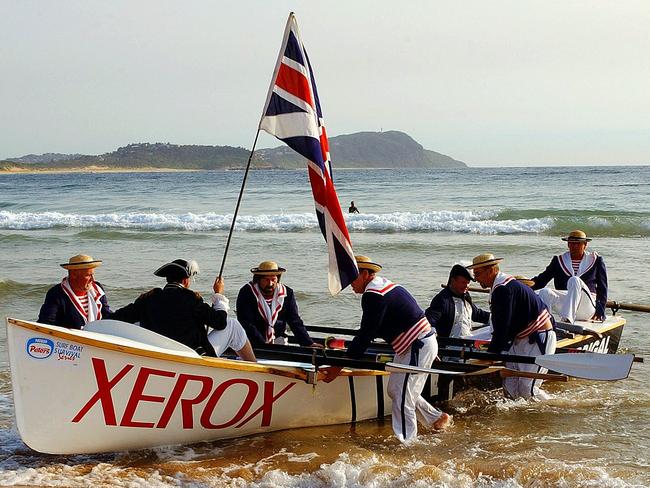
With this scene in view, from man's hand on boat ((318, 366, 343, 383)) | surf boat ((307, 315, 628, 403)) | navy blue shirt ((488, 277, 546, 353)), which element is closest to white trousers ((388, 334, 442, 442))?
surf boat ((307, 315, 628, 403))

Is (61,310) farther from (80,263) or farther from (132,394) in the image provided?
(132,394)

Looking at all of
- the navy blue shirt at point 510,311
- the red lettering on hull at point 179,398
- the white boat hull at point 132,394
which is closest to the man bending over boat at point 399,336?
the white boat hull at point 132,394

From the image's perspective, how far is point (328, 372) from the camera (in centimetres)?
735

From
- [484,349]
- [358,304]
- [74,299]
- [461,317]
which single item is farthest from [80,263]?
[358,304]

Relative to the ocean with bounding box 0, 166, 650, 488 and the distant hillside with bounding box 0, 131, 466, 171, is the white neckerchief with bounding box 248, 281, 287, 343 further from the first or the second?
the distant hillside with bounding box 0, 131, 466, 171

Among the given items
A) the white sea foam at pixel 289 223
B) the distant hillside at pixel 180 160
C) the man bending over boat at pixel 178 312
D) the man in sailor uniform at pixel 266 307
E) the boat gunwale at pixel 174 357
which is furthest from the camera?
the distant hillside at pixel 180 160

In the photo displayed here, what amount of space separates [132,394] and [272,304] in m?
2.25

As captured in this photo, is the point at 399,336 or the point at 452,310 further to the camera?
the point at 452,310

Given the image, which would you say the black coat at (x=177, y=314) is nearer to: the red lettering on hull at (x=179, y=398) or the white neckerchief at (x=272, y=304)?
the red lettering on hull at (x=179, y=398)

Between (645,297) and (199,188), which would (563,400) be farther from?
(199,188)

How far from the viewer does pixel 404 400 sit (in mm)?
7281

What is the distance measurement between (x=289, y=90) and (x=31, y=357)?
348cm

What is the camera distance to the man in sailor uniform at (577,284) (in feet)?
33.2

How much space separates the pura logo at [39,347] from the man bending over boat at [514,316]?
3.97 meters
